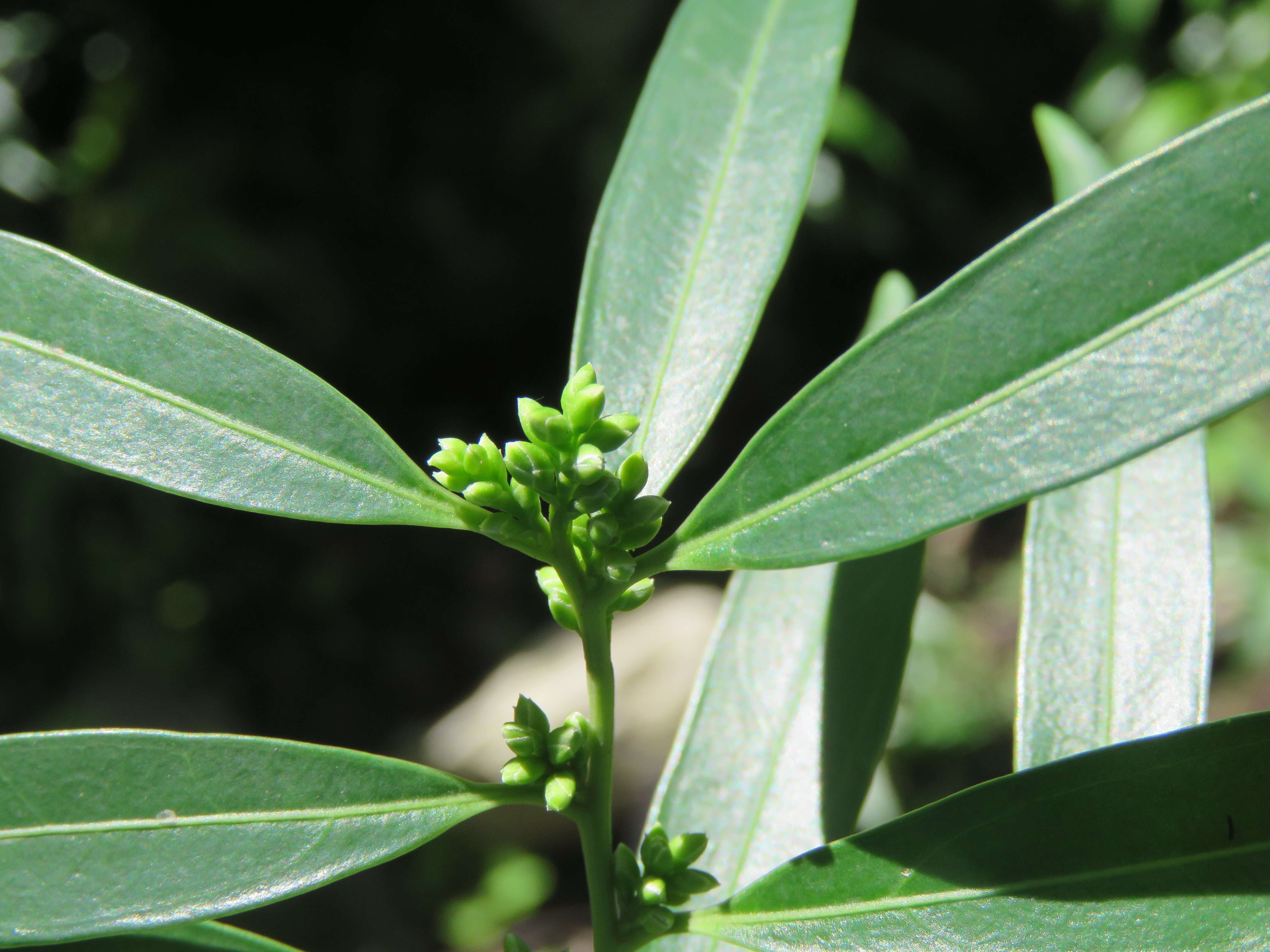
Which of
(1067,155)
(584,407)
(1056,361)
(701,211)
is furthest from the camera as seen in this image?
(1067,155)

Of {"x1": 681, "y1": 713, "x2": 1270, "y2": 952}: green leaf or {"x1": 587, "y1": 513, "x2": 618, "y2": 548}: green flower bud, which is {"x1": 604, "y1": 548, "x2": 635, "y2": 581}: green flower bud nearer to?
{"x1": 587, "y1": 513, "x2": 618, "y2": 548}: green flower bud

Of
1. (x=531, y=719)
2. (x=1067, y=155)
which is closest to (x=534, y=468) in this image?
(x=531, y=719)

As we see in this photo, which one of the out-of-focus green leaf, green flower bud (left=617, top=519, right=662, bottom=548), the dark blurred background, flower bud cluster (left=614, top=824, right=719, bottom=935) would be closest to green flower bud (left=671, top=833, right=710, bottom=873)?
flower bud cluster (left=614, top=824, right=719, bottom=935)

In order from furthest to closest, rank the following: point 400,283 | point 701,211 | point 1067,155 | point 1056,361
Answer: point 400,283
point 1067,155
point 701,211
point 1056,361

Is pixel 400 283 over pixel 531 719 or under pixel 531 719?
over

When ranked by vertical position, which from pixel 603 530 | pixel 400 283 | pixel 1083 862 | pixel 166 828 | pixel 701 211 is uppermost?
pixel 400 283

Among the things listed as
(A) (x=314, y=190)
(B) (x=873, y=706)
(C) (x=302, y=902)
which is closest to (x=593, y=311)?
(B) (x=873, y=706)

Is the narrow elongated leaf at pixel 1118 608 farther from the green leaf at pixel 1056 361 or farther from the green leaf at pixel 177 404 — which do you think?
the green leaf at pixel 177 404

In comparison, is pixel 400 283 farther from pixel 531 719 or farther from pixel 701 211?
pixel 531 719
